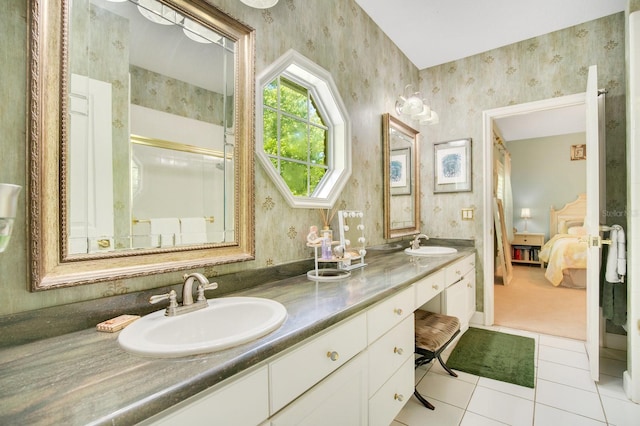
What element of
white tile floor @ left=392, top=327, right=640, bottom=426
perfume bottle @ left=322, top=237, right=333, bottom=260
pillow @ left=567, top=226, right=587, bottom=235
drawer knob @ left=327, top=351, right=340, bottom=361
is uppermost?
perfume bottle @ left=322, top=237, right=333, bottom=260

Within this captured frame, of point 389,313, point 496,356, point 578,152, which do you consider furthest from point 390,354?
point 578,152

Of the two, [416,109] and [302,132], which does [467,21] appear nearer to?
[416,109]

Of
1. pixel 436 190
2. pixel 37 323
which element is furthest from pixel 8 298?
pixel 436 190

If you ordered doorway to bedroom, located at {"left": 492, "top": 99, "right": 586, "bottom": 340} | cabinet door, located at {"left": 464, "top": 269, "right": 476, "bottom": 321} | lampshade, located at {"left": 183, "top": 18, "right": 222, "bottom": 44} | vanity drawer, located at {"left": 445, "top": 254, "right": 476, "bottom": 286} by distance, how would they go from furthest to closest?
doorway to bedroom, located at {"left": 492, "top": 99, "right": 586, "bottom": 340}, cabinet door, located at {"left": 464, "top": 269, "right": 476, "bottom": 321}, vanity drawer, located at {"left": 445, "top": 254, "right": 476, "bottom": 286}, lampshade, located at {"left": 183, "top": 18, "right": 222, "bottom": 44}

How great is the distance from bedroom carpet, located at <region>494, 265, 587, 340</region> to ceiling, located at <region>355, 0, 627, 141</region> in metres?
2.65

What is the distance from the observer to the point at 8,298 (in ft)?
2.64

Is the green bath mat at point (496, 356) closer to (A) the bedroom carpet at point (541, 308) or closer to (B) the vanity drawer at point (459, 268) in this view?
(A) the bedroom carpet at point (541, 308)

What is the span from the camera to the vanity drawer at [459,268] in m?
2.21

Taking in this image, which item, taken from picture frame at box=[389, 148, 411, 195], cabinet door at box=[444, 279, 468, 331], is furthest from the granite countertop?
picture frame at box=[389, 148, 411, 195]

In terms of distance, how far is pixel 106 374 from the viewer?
0.66 metres

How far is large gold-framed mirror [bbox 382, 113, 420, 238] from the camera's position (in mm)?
2584

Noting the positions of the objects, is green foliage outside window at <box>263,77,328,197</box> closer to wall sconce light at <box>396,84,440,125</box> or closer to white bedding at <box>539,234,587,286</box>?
wall sconce light at <box>396,84,440,125</box>

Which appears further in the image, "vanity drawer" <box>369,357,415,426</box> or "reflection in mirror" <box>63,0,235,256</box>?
"vanity drawer" <box>369,357,415,426</box>

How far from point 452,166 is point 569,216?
13.7 feet
